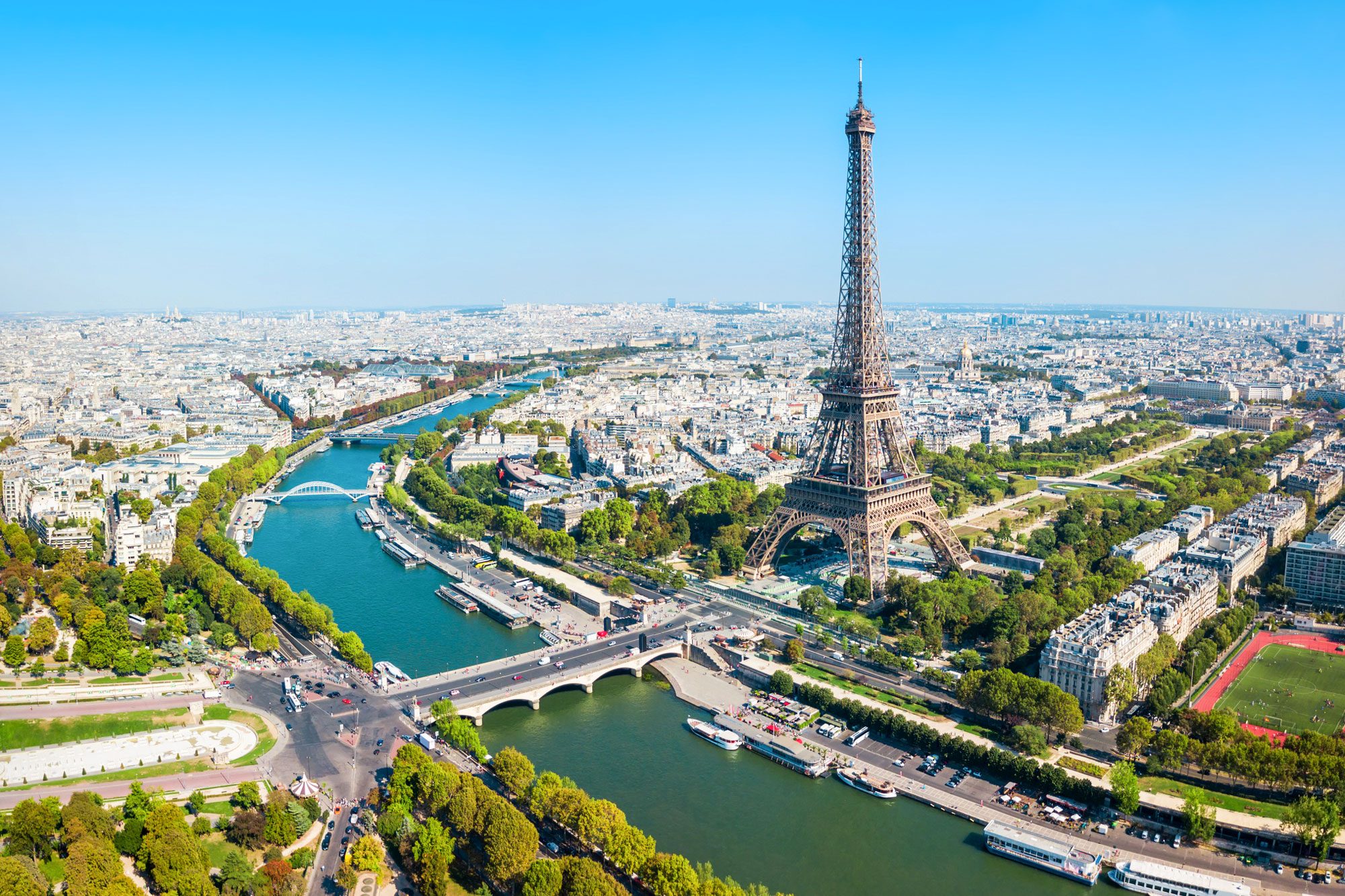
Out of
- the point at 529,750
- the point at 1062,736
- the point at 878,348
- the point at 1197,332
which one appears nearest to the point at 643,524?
the point at 878,348

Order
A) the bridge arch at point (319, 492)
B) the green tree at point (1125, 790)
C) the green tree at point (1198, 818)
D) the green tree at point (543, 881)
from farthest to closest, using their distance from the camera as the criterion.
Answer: the bridge arch at point (319, 492), the green tree at point (1125, 790), the green tree at point (1198, 818), the green tree at point (543, 881)

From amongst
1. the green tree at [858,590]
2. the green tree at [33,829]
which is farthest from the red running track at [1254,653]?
the green tree at [33,829]

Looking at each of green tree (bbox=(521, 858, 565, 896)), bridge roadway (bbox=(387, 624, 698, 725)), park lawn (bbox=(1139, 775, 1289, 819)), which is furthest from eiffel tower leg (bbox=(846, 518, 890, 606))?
green tree (bbox=(521, 858, 565, 896))

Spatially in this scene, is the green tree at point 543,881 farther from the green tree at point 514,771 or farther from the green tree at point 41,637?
the green tree at point 41,637

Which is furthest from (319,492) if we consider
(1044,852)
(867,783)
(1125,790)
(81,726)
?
(1125,790)

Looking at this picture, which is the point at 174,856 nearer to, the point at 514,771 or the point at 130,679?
the point at 514,771
